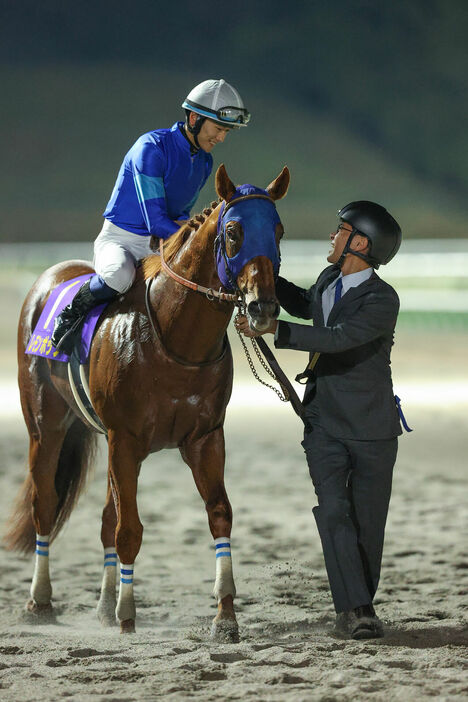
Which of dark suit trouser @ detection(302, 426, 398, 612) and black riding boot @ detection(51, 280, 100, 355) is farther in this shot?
black riding boot @ detection(51, 280, 100, 355)

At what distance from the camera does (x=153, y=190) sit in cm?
410

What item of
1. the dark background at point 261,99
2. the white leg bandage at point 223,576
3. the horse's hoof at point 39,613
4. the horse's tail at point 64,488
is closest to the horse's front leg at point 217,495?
the white leg bandage at point 223,576

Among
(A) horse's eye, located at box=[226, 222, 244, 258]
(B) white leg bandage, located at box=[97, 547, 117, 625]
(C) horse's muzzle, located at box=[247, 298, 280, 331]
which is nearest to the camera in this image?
(C) horse's muzzle, located at box=[247, 298, 280, 331]

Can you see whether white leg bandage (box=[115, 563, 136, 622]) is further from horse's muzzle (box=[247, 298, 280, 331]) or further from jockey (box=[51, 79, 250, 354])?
horse's muzzle (box=[247, 298, 280, 331])

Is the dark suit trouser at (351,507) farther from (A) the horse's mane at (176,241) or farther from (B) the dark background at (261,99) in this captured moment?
(B) the dark background at (261,99)

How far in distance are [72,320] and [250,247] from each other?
1.26 m

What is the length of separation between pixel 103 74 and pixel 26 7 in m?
3.11

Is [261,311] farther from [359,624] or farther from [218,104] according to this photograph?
[359,624]

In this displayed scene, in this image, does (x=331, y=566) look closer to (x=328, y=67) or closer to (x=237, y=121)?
(x=237, y=121)

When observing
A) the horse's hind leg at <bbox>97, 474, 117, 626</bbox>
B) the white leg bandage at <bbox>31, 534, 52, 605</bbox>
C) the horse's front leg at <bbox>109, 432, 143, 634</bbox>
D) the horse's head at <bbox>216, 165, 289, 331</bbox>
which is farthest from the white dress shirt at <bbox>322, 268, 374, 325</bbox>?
the white leg bandage at <bbox>31, 534, 52, 605</bbox>

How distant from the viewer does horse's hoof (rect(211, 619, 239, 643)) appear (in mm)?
3902

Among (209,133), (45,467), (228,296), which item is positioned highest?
(209,133)

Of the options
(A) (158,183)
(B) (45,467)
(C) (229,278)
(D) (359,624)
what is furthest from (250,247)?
(B) (45,467)

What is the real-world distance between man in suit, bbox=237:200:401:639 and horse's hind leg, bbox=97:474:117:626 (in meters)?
1.11
